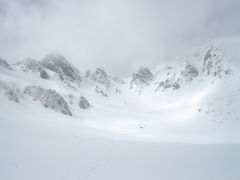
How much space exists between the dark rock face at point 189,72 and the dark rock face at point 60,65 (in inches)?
2714

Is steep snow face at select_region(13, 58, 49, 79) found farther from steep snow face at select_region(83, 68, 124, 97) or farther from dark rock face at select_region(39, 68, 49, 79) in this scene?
steep snow face at select_region(83, 68, 124, 97)

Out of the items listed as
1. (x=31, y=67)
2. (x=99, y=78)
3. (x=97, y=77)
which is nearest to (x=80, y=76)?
(x=97, y=77)

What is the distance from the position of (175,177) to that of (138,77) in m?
175

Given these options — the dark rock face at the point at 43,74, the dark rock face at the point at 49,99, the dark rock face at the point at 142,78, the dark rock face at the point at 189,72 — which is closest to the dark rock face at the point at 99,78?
the dark rock face at the point at 142,78

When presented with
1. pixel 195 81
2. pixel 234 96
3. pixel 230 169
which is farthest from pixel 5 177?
pixel 195 81

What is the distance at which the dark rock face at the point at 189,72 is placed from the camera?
12262 centimetres

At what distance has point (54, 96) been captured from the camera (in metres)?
59.1

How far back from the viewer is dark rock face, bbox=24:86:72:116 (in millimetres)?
57188

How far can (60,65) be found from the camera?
12362 centimetres

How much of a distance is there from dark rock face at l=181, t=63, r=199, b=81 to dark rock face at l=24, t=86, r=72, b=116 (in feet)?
285

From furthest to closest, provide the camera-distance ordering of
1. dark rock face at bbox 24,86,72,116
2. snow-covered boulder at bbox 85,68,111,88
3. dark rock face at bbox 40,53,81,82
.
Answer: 1. snow-covered boulder at bbox 85,68,111,88
2. dark rock face at bbox 40,53,81,82
3. dark rock face at bbox 24,86,72,116

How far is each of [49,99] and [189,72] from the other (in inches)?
3769

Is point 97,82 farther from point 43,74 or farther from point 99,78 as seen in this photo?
point 43,74

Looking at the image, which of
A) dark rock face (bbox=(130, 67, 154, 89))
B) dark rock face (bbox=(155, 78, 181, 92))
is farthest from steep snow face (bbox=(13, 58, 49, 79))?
dark rock face (bbox=(130, 67, 154, 89))
